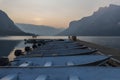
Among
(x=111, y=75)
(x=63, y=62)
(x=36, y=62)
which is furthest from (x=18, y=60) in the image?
(x=111, y=75)

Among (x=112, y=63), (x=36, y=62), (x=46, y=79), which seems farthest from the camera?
(x=112, y=63)

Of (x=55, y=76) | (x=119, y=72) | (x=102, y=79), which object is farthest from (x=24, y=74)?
(x=119, y=72)

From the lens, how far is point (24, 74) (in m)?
7.07

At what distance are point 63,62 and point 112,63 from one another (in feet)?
11.1

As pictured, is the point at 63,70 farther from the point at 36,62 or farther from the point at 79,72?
the point at 36,62

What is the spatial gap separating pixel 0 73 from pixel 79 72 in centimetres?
202

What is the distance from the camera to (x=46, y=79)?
692 centimetres

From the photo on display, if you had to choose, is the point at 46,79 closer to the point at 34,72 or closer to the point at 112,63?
the point at 34,72

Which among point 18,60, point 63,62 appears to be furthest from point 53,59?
point 18,60

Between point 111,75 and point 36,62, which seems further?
point 36,62

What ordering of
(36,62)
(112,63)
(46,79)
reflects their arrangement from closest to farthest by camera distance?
(46,79)
(36,62)
(112,63)

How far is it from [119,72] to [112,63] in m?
6.63

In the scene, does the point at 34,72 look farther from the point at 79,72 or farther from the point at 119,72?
the point at 119,72

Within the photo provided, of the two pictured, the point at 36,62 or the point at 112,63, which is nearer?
the point at 36,62
